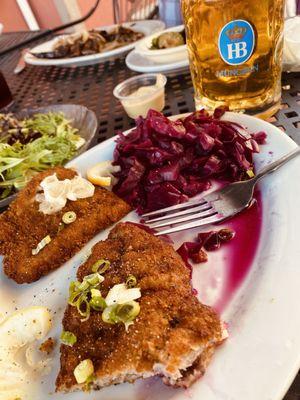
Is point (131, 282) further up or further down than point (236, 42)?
further down

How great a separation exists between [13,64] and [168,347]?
4.32m

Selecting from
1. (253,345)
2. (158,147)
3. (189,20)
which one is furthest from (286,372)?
(189,20)

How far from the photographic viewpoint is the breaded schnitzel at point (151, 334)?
1.06m

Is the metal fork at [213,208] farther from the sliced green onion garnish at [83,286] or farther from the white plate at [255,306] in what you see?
the sliced green onion garnish at [83,286]

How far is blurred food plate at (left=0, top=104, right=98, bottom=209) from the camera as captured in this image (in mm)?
2385

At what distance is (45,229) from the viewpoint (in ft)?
5.89

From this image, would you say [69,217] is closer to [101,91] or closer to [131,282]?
[131,282]

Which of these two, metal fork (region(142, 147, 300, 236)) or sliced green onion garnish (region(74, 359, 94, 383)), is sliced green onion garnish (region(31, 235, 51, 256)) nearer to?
metal fork (region(142, 147, 300, 236))

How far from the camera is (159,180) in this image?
1.84 m

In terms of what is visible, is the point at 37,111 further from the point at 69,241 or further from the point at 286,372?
the point at 286,372

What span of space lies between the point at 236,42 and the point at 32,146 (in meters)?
1.42

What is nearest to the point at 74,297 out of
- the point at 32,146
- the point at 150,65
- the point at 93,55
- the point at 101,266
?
the point at 101,266

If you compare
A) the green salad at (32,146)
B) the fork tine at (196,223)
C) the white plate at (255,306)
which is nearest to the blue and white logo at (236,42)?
the white plate at (255,306)

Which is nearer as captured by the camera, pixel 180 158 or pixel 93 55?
pixel 180 158
